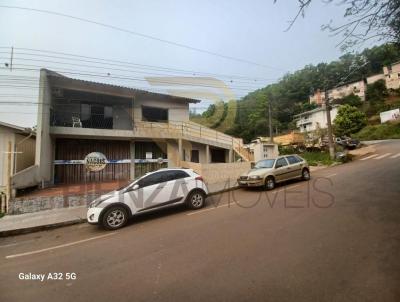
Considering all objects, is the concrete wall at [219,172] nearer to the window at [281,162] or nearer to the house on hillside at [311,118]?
the window at [281,162]

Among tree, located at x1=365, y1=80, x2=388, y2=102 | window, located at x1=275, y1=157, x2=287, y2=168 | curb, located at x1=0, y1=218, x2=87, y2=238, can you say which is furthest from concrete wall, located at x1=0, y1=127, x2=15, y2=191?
tree, located at x1=365, y1=80, x2=388, y2=102

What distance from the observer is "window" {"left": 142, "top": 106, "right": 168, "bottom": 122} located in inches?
701

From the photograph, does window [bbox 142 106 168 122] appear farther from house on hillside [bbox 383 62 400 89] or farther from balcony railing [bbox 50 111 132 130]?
house on hillside [bbox 383 62 400 89]

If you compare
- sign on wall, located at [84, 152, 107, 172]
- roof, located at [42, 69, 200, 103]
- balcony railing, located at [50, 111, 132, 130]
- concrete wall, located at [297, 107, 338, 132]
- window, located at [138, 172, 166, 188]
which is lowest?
window, located at [138, 172, 166, 188]

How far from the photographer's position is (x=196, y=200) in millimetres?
8703

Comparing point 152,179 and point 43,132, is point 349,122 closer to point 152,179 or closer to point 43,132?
point 152,179

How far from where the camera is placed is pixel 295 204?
780cm

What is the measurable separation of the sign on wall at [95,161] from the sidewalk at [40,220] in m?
5.27

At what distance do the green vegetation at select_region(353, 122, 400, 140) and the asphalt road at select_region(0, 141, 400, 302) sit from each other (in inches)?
1318

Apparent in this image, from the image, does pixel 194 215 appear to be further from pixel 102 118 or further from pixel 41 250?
pixel 102 118

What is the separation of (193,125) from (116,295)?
49.9ft

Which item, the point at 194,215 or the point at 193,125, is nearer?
the point at 194,215

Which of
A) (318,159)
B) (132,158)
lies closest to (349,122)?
(318,159)

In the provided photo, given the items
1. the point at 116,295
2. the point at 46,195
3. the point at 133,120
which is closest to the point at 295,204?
the point at 116,295
